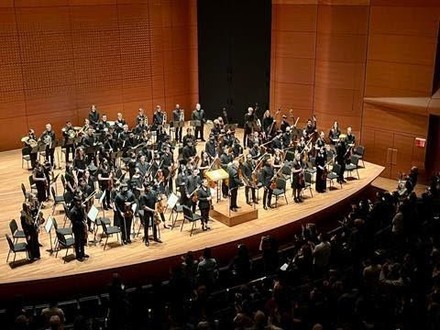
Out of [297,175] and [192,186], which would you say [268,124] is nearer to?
[297,175]

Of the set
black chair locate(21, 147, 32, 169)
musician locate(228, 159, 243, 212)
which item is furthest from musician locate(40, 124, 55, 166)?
musician locate(228, 159, 243, 212)

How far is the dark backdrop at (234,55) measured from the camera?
64.3 ft

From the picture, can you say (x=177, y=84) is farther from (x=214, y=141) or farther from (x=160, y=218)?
(x=160, y=218)

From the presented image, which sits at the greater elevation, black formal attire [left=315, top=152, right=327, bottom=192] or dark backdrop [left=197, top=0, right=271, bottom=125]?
dark backdrop [left=197, top=0, right=271, bottom=125]

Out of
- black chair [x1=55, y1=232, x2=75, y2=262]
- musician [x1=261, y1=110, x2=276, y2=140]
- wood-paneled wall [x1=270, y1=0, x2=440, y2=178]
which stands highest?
wood-paneled wall [x1=270, y1=0, x2=440, y2=178]

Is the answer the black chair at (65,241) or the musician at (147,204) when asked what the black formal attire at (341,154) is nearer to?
the musician at (147,204)

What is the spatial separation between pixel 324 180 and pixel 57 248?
647cm

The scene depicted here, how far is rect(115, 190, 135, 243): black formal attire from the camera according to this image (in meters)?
11.1

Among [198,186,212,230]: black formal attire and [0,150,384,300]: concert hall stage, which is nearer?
[0,150,384,300]: concert hall stage

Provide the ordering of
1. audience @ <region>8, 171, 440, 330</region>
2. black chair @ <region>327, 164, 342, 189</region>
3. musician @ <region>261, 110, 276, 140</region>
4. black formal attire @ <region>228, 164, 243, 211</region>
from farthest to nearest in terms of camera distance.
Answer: musician @ <region>261, 110, 276, 140</region>
black chair @ <region>327, 164, 342, 189</region>
black formal attire @ <region>228, 164, 243, 211</region>
audience @ <region>8, 171, 440, 330</region>

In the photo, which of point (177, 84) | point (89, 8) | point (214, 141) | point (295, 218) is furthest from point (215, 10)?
point (295, 218)

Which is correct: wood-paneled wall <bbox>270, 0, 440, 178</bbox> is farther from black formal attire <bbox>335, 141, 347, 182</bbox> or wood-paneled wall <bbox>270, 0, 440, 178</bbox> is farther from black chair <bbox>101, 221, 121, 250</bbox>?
black chair <bbox>101, 221, 121, 250</bbox>

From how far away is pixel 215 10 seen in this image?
20359 millimetres

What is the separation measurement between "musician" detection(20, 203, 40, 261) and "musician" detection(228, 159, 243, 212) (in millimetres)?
4049
